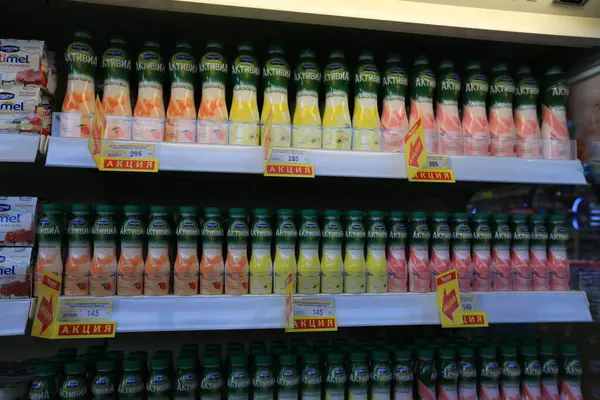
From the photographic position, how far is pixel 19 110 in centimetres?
107

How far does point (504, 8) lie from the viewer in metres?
1.21

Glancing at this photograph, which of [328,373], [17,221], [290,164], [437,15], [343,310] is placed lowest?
[328,373]

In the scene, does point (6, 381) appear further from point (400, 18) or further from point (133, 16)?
point (400, 18)

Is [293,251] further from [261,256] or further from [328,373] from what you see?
[328,373]

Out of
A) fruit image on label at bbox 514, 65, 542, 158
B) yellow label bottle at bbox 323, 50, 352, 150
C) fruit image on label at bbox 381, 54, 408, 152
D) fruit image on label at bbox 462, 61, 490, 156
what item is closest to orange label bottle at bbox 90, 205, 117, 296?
yellow label bottle at bbox 323, 50, 352, 150

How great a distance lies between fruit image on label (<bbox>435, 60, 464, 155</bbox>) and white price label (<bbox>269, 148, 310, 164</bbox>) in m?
0.40

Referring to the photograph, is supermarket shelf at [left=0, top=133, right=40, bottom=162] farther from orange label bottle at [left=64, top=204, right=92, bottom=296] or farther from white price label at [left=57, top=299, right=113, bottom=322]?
white price label at [left=57, top=299, right=113, bottom=322]

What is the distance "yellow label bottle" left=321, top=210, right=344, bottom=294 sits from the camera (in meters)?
1.19

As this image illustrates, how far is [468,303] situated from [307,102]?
67 centimetres

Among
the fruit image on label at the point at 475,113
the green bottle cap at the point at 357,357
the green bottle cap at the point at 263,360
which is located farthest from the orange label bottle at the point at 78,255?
the fruit image on label at the point at 475,113

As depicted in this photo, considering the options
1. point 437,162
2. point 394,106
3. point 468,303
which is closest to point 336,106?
point 394,106

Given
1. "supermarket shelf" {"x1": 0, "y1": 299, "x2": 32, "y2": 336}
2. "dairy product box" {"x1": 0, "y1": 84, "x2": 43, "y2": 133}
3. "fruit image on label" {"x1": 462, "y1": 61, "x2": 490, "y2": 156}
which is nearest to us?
"supermarket shelf" {"x1": 0, "y1": 299, "x2": 32, "y2": 336}

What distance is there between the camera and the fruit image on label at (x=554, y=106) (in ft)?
4.36

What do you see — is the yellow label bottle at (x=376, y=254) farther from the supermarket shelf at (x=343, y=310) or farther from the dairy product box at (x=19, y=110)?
the dairy product box at (x=19, y=110)
